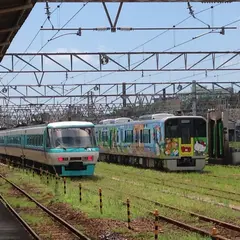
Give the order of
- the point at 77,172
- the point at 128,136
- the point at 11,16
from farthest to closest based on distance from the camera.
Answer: the point at 128,136, the point at 77,172, the point at 11,16

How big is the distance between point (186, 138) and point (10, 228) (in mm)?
15980

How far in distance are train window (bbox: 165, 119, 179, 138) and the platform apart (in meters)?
12.9

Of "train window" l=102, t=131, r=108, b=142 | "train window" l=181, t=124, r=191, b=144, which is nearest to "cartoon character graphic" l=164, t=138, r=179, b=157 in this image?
"train window" l=181, t=124, r=191, b=144

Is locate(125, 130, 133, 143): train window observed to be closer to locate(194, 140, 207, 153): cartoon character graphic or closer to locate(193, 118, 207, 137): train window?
locate(193, 118, 207, 137): train window

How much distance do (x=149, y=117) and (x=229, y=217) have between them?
1805 cm

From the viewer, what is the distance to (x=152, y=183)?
22719 mm

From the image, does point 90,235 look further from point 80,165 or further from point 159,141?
point 159,141

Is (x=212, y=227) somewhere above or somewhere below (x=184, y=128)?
below

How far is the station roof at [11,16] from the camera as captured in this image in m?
11.9

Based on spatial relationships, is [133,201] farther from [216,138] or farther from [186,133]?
[216,138]

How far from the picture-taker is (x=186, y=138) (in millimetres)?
28031

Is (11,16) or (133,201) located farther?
(133,201)

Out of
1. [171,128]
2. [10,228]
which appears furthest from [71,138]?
[10,228]

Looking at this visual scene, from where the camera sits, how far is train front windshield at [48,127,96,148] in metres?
25.0
